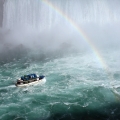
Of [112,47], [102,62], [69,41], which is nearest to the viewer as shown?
[102,62]

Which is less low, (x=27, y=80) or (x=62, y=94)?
(x=27, y=80)

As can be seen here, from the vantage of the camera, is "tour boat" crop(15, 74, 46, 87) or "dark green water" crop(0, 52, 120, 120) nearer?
"dark green water" crop(0, 52, 120, 120)

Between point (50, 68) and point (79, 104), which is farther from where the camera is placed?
point (50, 68)

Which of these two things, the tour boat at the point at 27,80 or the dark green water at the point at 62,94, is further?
the tour boat at the point at 27,80

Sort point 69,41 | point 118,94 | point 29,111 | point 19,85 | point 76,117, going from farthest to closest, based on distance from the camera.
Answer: point 69,41
point 19,85
point 118,94
point 29,111
point 76,117

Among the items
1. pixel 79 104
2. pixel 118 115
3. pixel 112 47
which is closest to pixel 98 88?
pixel 79 104

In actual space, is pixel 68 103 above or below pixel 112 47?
below

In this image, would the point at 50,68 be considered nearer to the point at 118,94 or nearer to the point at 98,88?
the point at 98,88

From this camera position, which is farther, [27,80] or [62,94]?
[27,80]
